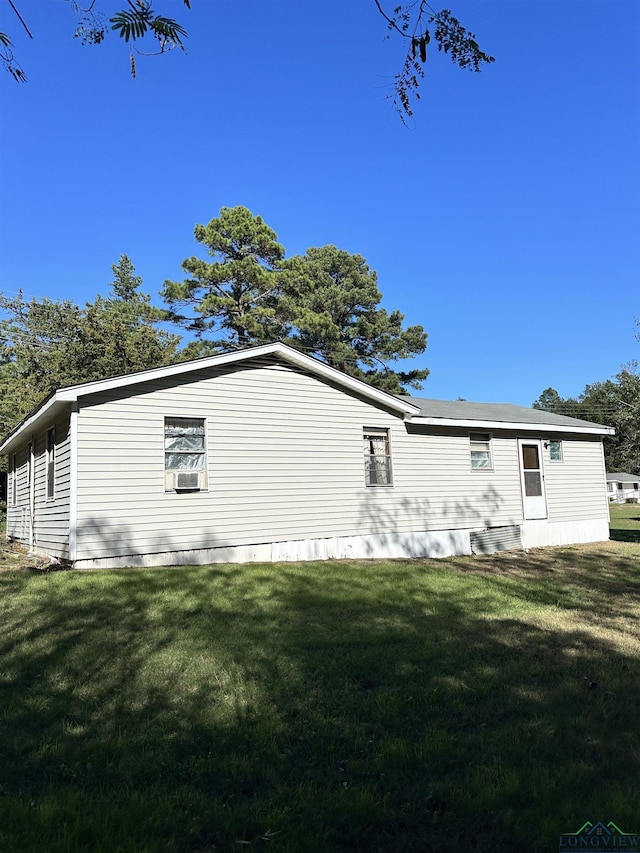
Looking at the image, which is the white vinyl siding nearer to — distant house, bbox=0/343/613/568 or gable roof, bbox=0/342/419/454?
distant house, bbox=0/343/613/568

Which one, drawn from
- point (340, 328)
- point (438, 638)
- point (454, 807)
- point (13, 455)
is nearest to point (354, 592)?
point (438, 638)

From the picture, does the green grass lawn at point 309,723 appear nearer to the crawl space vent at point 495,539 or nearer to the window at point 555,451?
the crawl space vent at point 495,539

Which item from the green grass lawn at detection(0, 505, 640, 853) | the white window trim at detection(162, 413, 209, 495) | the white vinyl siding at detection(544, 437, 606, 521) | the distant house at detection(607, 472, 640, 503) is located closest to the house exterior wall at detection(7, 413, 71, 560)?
the white window trim at detection(162, 413, 209, 495)

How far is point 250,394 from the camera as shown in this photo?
39.1ft

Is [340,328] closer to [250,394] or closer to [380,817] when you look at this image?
[250,394]

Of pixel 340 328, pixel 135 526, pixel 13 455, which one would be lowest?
pixel 135 526

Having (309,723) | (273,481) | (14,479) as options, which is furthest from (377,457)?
(14,479)

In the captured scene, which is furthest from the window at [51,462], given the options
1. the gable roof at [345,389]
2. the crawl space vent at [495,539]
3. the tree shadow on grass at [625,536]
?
the tree shadow on grass at [625,536]

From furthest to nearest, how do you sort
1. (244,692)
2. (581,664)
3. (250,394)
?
(250,394) → (581,664) → (244,692)

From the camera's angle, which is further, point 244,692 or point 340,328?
point 340,328

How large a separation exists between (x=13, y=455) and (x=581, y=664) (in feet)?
52.7

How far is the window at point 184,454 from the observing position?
1085 centimetres

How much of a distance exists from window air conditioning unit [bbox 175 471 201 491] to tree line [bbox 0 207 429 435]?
1818 cm

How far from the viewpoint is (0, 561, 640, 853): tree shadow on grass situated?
2861mm
